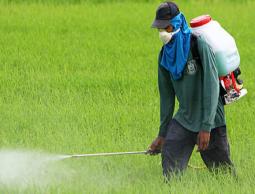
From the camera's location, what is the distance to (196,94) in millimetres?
5227

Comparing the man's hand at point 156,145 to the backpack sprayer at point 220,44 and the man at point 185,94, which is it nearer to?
the man at point 185,94

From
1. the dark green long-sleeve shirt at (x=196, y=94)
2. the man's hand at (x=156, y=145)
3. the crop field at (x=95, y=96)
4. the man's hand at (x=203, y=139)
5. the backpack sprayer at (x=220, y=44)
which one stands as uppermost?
the backpack sprayer at (x=220, y=44)

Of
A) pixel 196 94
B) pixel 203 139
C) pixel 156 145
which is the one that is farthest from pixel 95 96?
pixel 203 139

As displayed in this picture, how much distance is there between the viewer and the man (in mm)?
5121

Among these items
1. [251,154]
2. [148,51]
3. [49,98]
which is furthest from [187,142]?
[148,51]

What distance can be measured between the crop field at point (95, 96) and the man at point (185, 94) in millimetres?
187

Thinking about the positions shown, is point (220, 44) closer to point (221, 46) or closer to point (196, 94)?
point (221, 46)

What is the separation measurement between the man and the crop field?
0.61 feet

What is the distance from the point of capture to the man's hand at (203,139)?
514cm

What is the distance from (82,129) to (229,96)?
5.39ft

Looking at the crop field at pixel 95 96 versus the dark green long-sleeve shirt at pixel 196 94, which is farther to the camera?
the crop field at pixel 95 96

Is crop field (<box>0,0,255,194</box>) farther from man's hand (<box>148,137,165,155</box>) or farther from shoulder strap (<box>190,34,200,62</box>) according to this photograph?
shoulder strap (<box>190,34,200,62</box>)

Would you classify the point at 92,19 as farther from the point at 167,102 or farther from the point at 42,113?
the point at 167,102

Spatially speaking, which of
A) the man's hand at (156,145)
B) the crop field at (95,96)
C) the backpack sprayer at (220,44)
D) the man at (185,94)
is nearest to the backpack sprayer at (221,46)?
the backpack sprayer at (220,44)
